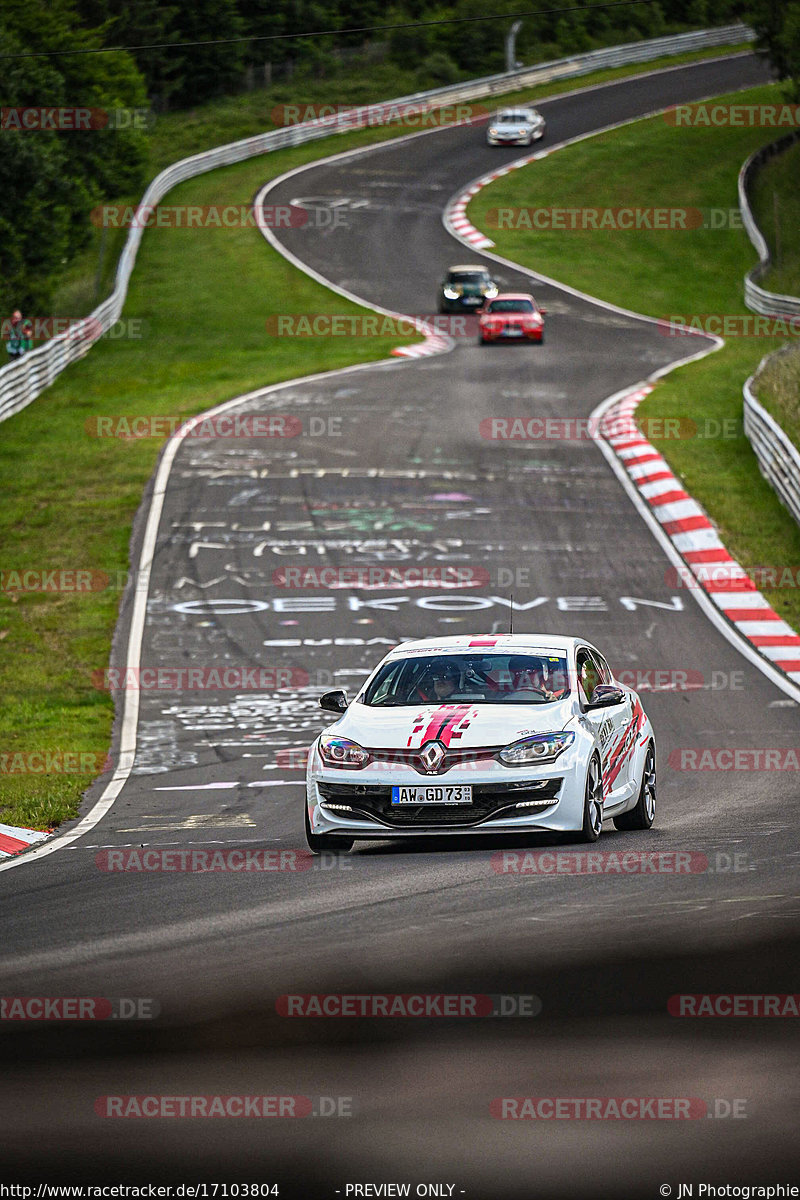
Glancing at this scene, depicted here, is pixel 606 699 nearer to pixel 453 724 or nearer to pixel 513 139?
pixel 453 724

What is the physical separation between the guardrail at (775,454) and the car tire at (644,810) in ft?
44.1

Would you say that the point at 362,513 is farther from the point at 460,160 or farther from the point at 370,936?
the point at 460,160

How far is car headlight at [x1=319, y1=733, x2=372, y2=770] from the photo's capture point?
10.7 meters

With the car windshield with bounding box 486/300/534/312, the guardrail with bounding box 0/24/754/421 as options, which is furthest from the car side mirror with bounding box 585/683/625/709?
the car windshield with bounding box 486/300/534/312

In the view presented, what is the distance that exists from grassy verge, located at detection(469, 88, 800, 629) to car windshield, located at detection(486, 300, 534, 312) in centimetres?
381

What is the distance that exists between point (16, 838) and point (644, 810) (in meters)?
4.52

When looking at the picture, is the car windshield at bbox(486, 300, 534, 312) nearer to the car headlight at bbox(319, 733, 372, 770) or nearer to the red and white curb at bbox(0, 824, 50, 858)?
the red and white curb at bbox(0, 824, 50, 858)

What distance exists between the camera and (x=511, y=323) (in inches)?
1656

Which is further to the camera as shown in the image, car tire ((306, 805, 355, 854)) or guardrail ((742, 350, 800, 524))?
guardrail ((742, 350, 800, 524))

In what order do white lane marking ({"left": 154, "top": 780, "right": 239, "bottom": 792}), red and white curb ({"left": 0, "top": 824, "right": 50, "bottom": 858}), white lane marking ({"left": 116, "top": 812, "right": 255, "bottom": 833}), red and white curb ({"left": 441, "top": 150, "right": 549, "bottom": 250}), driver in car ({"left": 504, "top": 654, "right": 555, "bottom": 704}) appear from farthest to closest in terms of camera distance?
red and white curb ({"left": 441, "top": 150, "right": 549, "bottom": 250})
white lane marking ({"left": 154, "top": 780, "right": 239, "bottom": 792})
white lane marking ({"left": 116, "top": 812, "right": 255, "bottom": 833})
red and white curb ({"left": 0, "top": 824, "right": 50, "bottom": 858})
driver in car ({"left": 504, "top": 654, "right": 555, "bottom": 704})

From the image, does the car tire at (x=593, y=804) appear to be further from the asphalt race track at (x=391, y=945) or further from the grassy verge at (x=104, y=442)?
the grassy verge at (x=104, y=442)

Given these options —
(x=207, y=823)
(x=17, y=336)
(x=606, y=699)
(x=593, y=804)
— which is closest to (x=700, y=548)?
(x=207, y=823)


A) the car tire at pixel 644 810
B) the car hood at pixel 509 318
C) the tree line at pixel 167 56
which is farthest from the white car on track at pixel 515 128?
the car tire at pixel 644 810

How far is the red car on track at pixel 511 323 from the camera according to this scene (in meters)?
42.1
